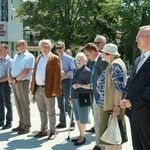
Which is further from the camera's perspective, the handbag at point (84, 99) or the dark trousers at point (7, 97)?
the dark trousers at point (7, 97)

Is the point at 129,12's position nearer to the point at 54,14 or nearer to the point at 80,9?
the point at 80,9

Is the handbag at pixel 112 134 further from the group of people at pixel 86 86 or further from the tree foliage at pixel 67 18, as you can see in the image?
the tree foliage at pixel 67 18

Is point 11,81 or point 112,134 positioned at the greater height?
point 11,81

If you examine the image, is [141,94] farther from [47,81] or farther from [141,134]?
[47,81]

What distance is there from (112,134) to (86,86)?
1.65 metres

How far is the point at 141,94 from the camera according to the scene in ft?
12.2

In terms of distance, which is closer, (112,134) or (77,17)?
(112,134)

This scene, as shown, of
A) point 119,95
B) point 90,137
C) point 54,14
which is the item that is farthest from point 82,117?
point 54,14

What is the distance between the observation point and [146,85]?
3.74 metres

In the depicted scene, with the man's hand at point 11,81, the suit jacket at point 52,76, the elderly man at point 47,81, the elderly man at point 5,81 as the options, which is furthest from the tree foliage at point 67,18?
the suit jacket at point 52,76

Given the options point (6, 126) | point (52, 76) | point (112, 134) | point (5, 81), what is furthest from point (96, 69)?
point (6, 126)

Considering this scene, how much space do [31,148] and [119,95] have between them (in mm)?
2165

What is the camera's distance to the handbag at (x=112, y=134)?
165 inches

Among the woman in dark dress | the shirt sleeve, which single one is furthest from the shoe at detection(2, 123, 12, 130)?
the shirt sleeve
